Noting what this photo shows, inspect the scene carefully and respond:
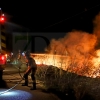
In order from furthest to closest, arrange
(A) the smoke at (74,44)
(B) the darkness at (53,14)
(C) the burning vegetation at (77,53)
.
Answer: (B) the darkness at (53,14) → (A) the smoke at (74,44) → (C) the burning vegetation at (77,53)

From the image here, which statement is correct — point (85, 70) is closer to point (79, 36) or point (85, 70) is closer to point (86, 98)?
point (86, 98)

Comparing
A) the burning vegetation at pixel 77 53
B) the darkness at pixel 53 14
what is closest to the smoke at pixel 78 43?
the burning vegetation at pixel 77 53

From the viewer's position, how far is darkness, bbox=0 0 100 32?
81.2 feet

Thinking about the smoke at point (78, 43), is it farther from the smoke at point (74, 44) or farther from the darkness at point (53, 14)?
the darkness at point (53, 14)

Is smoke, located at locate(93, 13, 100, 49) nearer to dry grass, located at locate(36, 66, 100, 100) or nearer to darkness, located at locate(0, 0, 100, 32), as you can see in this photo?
darkness, located at locate(0, 0, 100, 32)

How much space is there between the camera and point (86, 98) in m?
9.84

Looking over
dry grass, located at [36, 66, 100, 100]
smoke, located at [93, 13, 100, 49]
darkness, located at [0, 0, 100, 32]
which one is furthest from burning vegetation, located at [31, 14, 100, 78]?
darkness, located at [0, 0, 100, 32]

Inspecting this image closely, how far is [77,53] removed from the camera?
18875 millimetres

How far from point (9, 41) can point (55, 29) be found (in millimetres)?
3517

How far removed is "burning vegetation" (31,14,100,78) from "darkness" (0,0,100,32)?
1.99 meters

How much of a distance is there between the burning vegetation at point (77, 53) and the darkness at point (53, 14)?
199 cm

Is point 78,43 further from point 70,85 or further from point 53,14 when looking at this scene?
point 70,85

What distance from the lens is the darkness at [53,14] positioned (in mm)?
24737

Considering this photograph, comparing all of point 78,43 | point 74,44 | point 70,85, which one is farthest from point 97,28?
point 70,85
